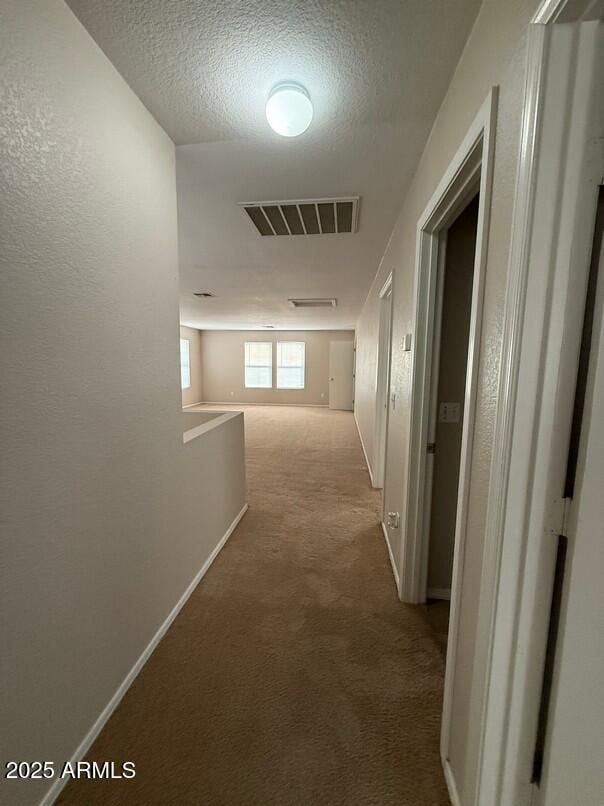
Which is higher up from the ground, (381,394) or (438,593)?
(381,394)

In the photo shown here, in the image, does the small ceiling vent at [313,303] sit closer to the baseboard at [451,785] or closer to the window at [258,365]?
the window at [258,365]

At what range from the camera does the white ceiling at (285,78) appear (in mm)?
996

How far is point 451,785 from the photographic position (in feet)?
3.32

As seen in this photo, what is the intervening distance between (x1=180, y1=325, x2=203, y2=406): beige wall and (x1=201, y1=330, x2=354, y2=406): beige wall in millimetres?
177

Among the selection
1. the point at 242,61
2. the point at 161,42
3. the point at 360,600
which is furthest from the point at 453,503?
the point at 161,42

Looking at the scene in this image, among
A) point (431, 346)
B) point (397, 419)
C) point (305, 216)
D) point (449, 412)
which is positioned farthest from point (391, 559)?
point (305, 216)

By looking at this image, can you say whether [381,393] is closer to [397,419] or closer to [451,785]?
[397,419]

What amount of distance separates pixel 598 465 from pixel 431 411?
1.02 metres

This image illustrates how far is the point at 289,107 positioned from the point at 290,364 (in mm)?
8089

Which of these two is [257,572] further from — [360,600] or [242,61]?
[242,61]

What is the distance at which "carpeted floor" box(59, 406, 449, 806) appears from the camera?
1.03m

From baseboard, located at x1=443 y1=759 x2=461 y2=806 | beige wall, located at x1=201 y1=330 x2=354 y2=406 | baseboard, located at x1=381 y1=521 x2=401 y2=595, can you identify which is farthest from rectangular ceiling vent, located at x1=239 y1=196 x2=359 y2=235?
beige wall, located at x1=201 y1=330 x2=354 y2=406

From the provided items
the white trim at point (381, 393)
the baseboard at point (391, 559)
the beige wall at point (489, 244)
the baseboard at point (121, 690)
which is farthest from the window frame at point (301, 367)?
the beige wall at point (489, 244)

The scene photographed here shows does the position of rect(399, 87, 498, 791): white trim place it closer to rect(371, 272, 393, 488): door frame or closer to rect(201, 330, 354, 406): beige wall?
rect(371, 272, 393, 488): door frame
